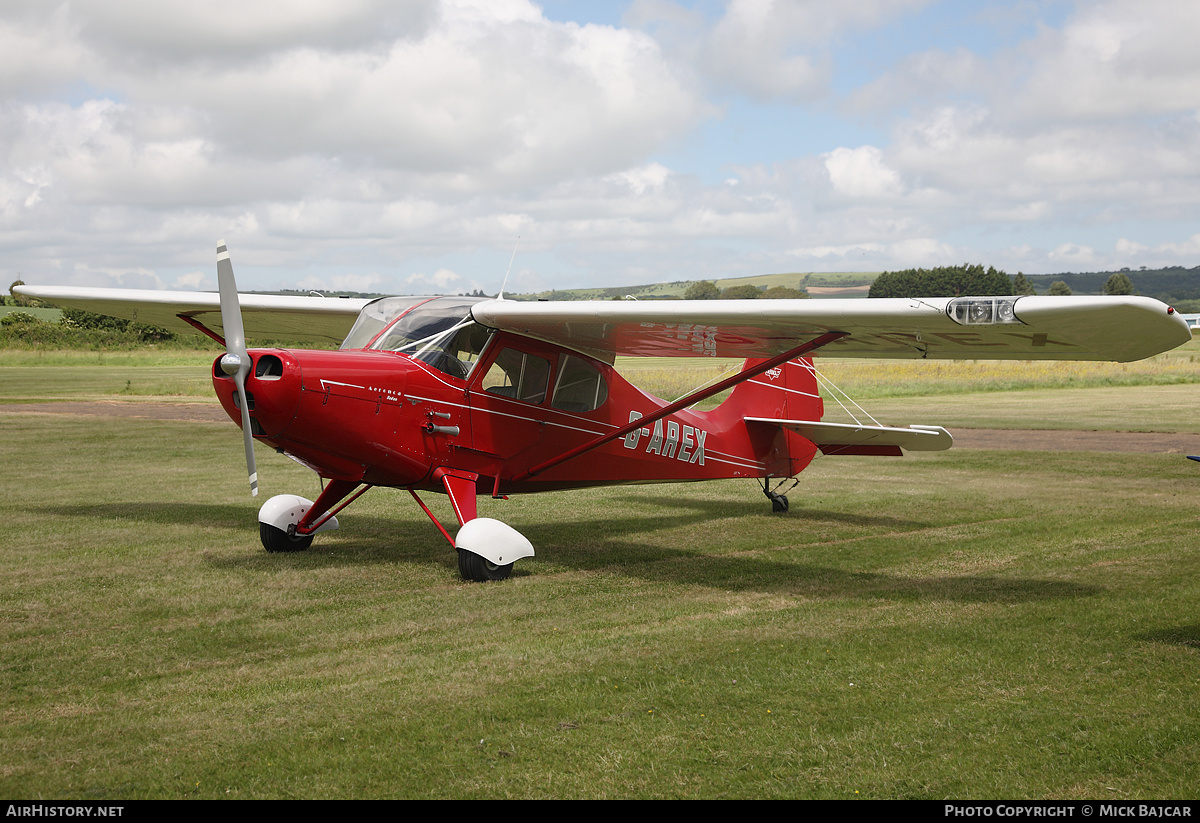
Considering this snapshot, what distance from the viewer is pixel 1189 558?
27.4 feet

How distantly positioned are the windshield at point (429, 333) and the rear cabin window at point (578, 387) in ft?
3.15

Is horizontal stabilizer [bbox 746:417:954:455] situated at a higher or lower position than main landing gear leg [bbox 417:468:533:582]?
higher

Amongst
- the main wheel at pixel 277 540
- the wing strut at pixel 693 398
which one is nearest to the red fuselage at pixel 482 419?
the wing strut at pixel 693 398

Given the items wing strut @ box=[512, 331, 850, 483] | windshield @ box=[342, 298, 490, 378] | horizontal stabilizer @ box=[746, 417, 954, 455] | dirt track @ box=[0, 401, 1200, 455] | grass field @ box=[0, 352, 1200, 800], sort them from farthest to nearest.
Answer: dirt track @ box=[0, 401, 1200, 455], horizontal stabilizer @ box=[746, 417, 954, 455], windshield @ box=[342, 298, 490, 378], wing strut @ box=[512, 331, 850, 483], grass field @ box=[0, 352, 1200, 800]

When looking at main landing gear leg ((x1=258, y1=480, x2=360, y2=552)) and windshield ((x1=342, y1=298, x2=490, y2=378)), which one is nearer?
windshield ((x1=342, y1=298, x2=490, y2=378))

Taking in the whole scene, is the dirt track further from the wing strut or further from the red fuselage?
the wing strut

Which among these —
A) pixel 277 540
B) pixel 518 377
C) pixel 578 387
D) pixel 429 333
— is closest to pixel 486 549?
Answer: pixel 518 377

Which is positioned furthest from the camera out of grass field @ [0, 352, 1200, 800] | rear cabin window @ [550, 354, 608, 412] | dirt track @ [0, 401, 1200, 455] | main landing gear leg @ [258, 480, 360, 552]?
dirt track @ [0, 401, 1200, 455]

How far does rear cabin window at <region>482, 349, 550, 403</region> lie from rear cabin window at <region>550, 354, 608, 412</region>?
0.18 meters

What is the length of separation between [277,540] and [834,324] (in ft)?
18.5

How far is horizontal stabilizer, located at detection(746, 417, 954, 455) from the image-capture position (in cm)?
977

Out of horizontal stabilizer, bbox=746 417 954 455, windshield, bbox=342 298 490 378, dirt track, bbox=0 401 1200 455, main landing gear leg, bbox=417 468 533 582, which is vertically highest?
windshield, bbox=342 298 490 378

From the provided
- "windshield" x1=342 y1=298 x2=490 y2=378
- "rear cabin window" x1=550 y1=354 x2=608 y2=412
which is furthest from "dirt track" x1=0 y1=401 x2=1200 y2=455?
"windshield" x1=342 y1=298 x2=490 y2=378

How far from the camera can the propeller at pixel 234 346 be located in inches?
271
